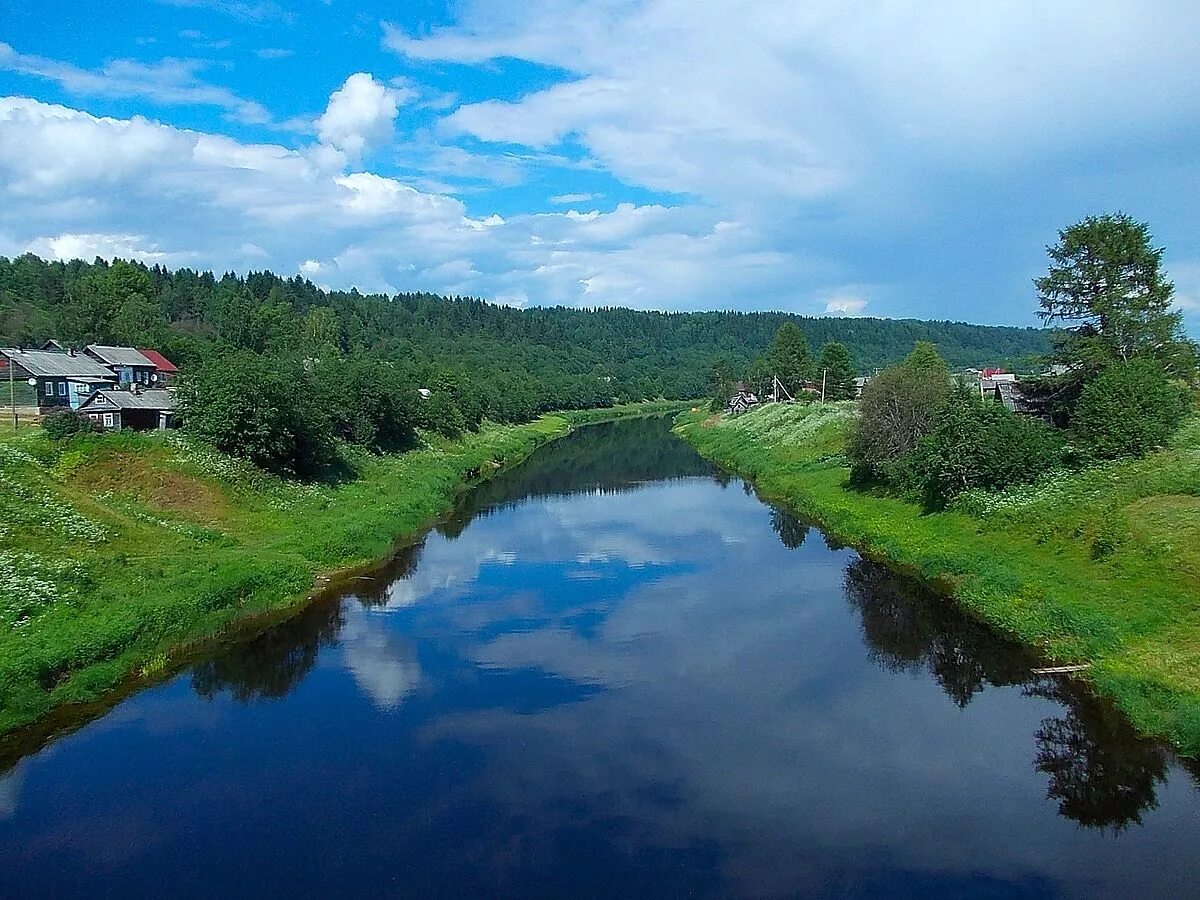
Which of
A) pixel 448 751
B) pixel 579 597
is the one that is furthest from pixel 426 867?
pixel 579 597

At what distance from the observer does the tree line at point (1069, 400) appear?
112 ft

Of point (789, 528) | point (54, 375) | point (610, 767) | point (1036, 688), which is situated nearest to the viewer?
point (610, 767)

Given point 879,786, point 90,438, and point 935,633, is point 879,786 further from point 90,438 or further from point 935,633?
point 90,438

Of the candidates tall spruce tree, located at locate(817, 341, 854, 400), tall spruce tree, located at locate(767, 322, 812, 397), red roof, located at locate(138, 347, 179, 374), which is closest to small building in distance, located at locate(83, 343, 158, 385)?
red roof, located at locate(138, 347, 179, 374)

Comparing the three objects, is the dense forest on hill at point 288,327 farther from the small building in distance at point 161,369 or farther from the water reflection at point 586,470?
the water reflection at point 586,470

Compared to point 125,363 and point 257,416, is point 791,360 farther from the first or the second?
point 257,416

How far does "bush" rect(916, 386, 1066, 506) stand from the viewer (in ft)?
112

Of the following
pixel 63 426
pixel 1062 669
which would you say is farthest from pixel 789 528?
pixel 63 426

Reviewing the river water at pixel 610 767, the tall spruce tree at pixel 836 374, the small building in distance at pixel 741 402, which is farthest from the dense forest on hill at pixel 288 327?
the river water at pixel 610 767

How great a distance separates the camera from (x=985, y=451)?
3447 cm

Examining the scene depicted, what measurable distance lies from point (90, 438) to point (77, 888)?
89.6ft

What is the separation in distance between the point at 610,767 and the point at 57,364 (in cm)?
5037

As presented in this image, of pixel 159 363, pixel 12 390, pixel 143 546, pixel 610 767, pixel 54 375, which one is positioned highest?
pixel 159 363

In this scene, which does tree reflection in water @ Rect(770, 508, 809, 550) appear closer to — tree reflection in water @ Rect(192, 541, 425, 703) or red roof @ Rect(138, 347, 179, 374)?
tree reflection in water @ Rect(192, 541, 425, 703)
